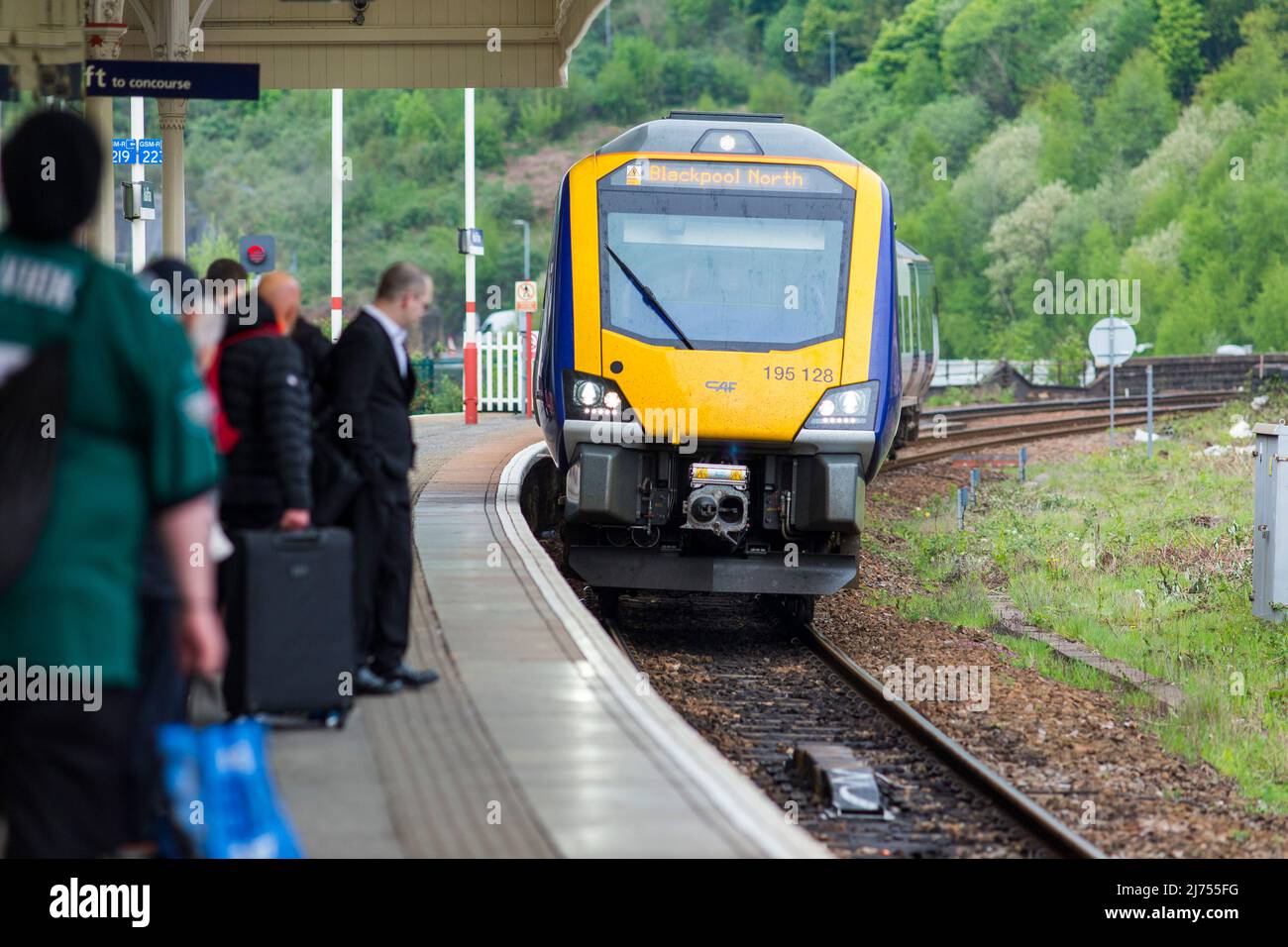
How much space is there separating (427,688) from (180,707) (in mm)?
2892

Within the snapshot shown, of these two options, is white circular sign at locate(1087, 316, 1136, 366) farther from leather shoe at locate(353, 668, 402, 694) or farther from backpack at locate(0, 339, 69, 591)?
backpack at locate(0, 339, 69, 591)

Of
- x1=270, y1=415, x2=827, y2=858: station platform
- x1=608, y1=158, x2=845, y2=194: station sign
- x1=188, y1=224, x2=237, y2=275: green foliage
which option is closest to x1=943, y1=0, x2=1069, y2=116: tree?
x1=188, y1=224, x2=237, y2=275: green foliage

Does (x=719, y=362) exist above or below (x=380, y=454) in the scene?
above

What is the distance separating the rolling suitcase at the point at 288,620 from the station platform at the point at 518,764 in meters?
0.20

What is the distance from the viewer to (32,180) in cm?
414

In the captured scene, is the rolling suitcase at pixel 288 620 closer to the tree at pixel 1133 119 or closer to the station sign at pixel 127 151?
the station sign at pixel 127 151

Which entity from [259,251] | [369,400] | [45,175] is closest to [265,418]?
[369,400]

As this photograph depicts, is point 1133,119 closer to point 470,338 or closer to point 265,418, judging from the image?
point 470,338

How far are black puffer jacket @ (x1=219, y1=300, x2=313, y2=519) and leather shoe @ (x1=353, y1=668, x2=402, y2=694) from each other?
36.4 inches

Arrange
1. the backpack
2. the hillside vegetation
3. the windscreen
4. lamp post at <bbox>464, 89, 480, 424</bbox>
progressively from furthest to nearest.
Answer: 1. the hillside vegetation
2. lamp post at <bbox>464, 89, 480, 424</bbox>
3. the windscreen
4. the backpack

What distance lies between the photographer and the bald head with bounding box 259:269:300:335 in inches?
277

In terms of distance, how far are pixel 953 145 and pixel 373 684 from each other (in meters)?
84.3

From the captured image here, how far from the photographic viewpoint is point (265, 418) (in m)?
6.84
